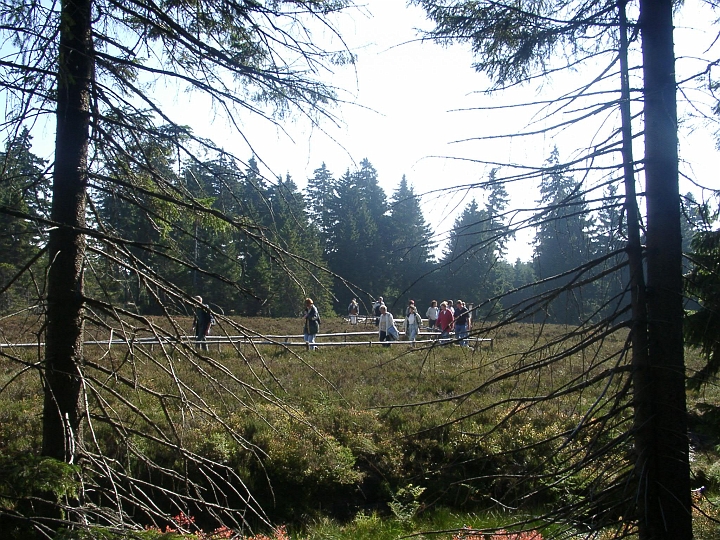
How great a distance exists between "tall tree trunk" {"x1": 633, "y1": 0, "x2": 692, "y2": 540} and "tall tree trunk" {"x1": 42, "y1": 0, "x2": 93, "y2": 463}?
370 centimetres

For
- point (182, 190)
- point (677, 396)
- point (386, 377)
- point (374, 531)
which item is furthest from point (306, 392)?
point (677, 396)

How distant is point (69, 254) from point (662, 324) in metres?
3.98

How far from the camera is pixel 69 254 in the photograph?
3967 mm

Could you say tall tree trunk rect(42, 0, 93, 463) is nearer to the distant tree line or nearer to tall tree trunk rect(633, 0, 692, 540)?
the distant tree line

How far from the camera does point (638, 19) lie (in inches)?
148

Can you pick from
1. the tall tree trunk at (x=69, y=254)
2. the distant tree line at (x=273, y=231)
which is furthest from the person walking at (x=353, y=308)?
the tall tree trunk at (x=69, y=254)

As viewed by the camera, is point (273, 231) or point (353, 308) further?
point (353, 308)

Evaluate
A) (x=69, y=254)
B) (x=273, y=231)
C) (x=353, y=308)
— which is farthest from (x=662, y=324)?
(x=353, y=308)

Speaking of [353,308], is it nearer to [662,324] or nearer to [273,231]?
[273,231]

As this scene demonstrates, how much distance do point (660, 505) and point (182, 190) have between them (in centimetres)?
380

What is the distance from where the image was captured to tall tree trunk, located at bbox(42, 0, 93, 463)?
3.87 metres

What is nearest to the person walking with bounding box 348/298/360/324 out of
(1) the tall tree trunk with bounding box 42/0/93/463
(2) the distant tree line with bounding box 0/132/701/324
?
(2) the distant tree line with bounding box 0/132/701/324

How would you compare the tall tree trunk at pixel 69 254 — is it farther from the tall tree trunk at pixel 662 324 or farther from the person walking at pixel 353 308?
the tall tree trunk at pixel 662 324

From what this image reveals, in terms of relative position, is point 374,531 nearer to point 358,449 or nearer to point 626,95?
point 358,449
